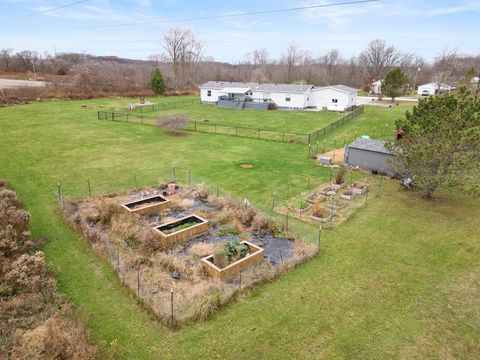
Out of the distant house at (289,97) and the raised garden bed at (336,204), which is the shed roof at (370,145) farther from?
the distant house at (289,97)

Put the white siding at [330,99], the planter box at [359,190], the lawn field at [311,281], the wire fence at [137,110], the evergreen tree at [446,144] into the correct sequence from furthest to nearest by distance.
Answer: the white siding at [330,99]
the wire fence at [137,110]
the planter box at [359,190]
the evergreen tree at [446,144]
the lawn field at [311,281]

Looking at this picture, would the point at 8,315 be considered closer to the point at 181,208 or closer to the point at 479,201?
the point at 181,208

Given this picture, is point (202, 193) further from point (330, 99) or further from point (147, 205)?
point (330, 99)

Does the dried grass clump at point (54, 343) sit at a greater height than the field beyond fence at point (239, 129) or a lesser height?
lesser

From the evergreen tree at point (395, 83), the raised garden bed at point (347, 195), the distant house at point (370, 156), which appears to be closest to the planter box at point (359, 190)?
the raised garden bed at point (347, 195)

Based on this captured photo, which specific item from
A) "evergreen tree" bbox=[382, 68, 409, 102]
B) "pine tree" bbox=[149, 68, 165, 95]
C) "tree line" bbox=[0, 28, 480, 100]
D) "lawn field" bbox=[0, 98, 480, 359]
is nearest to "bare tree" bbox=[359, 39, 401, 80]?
"tree line" bbox=[0, 28, 480, 100]

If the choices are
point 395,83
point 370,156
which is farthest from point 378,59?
point 370,156

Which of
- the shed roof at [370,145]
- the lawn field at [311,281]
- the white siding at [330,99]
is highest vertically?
the white siding at [330,99]

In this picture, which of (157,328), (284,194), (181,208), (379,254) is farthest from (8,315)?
(284,194)
